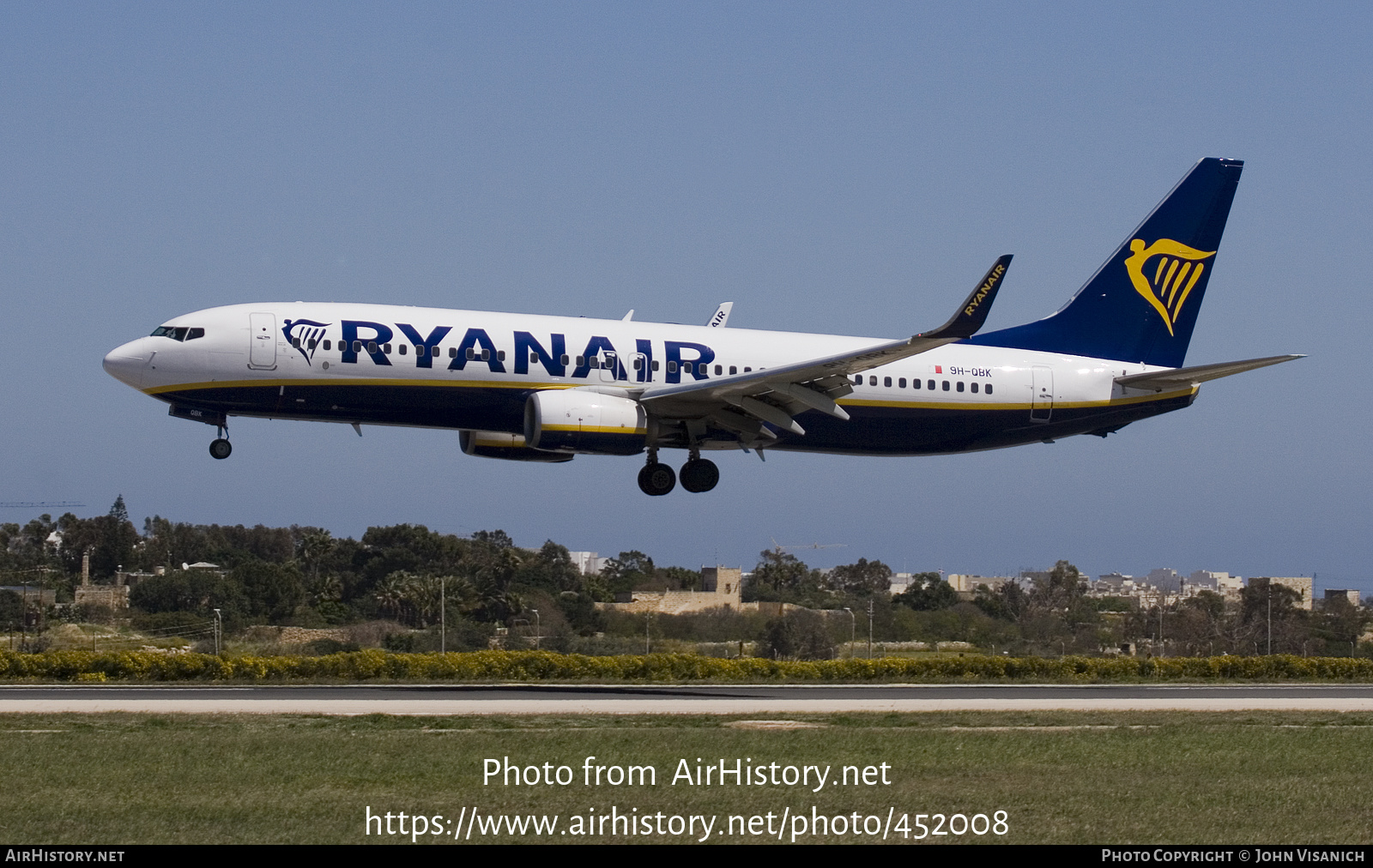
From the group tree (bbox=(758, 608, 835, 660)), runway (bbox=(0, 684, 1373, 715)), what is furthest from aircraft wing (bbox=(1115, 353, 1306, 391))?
tree (bbox=(758, 608, 835, 660))

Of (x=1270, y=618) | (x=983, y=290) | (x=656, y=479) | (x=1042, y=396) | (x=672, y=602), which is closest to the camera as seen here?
(x=983, y=290)

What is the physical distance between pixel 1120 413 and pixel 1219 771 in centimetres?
2165

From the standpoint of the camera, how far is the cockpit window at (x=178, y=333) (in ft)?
120

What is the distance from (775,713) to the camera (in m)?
31.2

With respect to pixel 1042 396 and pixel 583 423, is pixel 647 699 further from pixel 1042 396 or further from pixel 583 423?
pixel 1042 396

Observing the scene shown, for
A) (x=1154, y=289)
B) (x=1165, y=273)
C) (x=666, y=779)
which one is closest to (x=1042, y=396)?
(x=1154, y=289)

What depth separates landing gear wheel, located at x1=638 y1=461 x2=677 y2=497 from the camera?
40344 mm

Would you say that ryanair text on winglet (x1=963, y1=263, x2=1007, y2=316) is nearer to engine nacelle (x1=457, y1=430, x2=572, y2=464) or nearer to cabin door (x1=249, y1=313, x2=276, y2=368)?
engine nacelle (x1=457, y1=430, x2=572, y2=464)

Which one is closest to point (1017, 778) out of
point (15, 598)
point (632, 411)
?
point (632, 411)

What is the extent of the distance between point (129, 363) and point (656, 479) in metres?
13.0

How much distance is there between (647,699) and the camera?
114ft

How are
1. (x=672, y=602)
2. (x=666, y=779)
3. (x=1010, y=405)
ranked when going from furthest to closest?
(x=672, y=602) < (x=1010, y=405) < (x=666, y=779)

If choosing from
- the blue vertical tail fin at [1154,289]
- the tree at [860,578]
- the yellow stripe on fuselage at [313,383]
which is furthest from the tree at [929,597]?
the yellow stripe on fuselage at [313,383]

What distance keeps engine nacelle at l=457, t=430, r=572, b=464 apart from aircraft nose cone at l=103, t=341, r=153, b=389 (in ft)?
26.7
